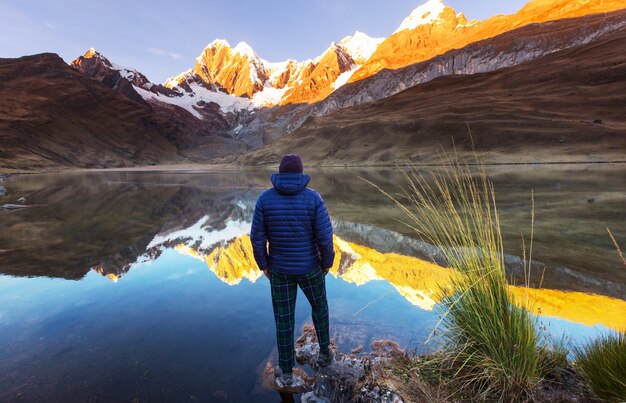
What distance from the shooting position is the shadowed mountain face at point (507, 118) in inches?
2309

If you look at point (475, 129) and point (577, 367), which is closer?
point (577, 367)

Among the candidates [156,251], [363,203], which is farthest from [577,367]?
[363,203]

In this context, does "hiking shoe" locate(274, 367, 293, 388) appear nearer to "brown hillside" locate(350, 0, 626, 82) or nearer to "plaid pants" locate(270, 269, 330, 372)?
"plaid pants" locate(270, 269, 330, 372)

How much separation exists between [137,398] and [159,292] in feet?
13.8

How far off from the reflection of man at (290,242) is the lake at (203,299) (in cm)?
101

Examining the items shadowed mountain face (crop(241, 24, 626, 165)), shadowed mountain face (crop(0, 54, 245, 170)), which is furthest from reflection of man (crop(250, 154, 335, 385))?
shadowed mountain face (crop(0, 54, 245, 170))

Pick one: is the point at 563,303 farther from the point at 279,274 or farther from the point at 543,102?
the point at 543,102

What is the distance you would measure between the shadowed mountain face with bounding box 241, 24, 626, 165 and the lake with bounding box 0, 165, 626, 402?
172ft

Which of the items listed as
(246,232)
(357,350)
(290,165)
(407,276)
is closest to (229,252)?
(246,232)

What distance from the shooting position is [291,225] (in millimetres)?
3910

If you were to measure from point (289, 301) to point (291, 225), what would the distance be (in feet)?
3.16

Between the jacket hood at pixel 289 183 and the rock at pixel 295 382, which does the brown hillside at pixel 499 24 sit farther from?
the rock at pixel 295 382

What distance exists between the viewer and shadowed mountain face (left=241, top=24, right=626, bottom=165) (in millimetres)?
58656

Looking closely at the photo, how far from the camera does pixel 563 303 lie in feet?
20.2
